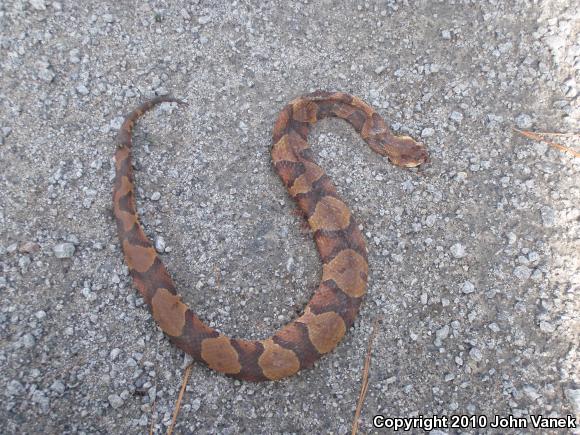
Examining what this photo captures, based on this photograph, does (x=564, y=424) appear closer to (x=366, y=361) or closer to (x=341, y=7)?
(x=366, y=361)

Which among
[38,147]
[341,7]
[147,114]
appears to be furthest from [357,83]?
[38,147]

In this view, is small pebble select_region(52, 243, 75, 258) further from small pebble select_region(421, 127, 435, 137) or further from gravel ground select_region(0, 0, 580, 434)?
small pebble select_region(421, 127, 435, 137)

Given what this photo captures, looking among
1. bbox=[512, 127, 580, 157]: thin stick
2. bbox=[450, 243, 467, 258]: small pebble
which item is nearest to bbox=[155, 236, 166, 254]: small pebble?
bbox=[450, 243, 467, 258]: small pebble

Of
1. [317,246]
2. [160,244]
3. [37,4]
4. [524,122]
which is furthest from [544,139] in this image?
[37,4]

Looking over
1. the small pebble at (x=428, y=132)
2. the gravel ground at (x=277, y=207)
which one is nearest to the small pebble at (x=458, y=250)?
the gravel ground at (x=277, y=207)

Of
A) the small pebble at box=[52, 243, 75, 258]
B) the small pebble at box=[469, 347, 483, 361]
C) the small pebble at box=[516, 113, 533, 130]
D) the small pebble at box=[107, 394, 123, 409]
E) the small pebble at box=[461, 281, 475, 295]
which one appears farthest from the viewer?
the small pebble at box=[516, 113, 533, 130]

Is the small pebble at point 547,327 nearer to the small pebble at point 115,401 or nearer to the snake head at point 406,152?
the snake head at point 406,152

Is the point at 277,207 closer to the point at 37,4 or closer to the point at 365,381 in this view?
the point at 365,381
